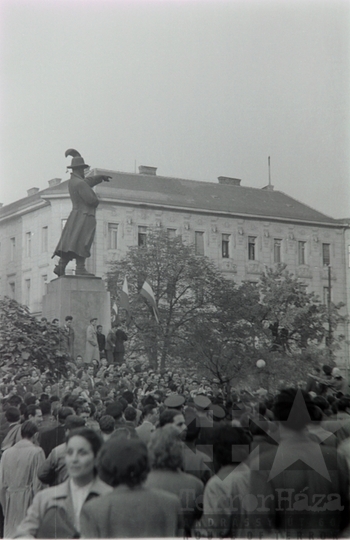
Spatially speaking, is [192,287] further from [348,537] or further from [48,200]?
[348,537]

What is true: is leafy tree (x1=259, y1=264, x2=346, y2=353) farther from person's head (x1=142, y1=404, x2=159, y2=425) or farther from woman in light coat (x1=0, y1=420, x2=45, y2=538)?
woman in light coat (x1=0, y1=420, x2=45, y2=538)

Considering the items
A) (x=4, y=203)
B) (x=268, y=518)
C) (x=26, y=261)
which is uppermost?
(x=4, y=203)

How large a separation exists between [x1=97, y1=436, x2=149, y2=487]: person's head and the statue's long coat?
21.3ft

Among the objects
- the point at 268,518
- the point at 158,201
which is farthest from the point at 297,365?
the point at 268,518

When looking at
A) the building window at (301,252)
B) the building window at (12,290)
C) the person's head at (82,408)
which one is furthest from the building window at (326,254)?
the person's head at (82,408)

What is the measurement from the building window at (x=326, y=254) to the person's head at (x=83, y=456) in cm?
644

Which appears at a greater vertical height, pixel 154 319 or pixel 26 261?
pixel 26 261

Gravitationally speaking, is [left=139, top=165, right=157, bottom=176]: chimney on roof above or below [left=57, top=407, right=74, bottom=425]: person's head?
above

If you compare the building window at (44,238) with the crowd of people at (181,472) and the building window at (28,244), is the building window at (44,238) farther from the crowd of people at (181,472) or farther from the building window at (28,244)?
the crowd of people at (181,472)

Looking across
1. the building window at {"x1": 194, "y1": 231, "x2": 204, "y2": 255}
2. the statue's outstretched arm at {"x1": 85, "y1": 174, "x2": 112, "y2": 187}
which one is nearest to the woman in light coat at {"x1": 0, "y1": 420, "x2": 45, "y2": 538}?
the statue's outstretched arm at {"x1": 85, "y1": 174, "x2": 112, "y2": 187}

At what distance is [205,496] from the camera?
4074mm

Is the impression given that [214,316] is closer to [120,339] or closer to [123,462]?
[120,339]

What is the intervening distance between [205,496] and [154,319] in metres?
6.20

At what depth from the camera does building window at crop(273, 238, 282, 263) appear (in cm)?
1005
